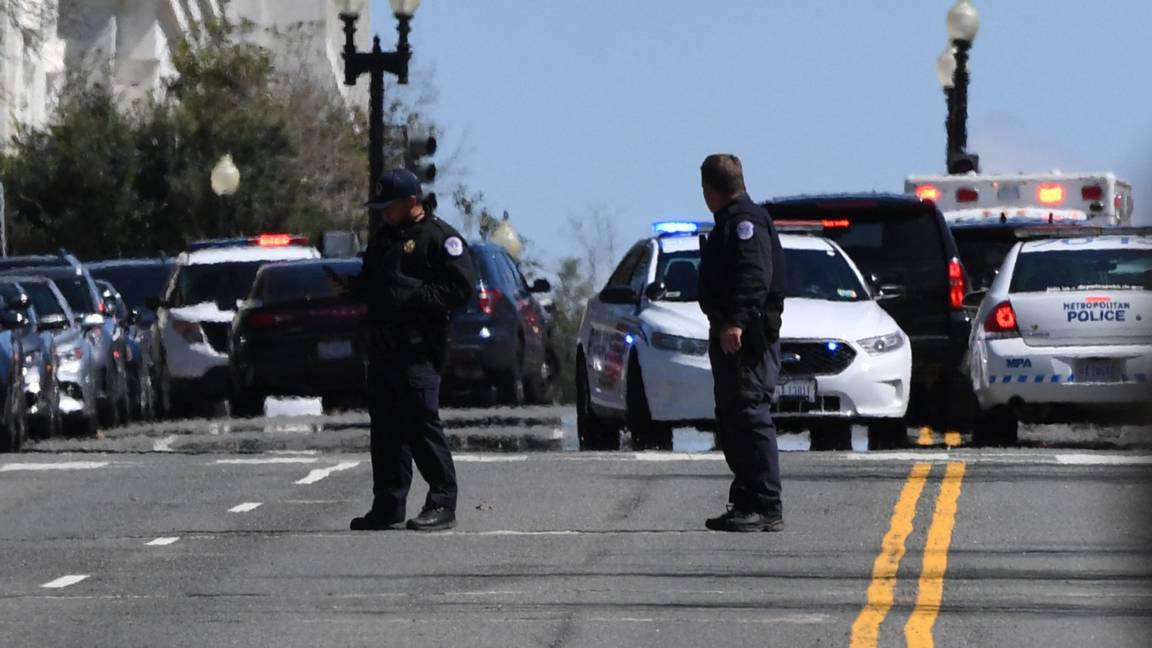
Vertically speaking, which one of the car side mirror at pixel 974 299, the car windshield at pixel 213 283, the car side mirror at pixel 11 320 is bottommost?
the car side mirror at pixel 11 320

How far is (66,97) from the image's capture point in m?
65.7

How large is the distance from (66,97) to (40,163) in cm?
799

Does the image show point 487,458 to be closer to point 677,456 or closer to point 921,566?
point 677,456

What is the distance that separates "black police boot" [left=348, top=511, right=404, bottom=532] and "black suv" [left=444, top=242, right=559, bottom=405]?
13085mm

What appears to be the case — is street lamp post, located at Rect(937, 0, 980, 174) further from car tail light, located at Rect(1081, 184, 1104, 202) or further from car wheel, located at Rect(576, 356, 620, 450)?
car wheel, located at Rect(576, 356, 620, 450)

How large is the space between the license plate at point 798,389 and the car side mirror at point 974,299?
6.38ft

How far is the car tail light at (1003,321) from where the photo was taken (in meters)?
19.4

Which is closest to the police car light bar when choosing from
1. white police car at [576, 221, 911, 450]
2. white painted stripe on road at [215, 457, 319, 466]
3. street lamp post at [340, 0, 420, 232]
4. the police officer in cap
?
white police car at [576, 221, 911, 450]

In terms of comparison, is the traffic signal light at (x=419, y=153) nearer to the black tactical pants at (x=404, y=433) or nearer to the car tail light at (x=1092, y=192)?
the car tail light at (x=1092, y=192)

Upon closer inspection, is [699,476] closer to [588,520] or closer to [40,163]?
[588,520]

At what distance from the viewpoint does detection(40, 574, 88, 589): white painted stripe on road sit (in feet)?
37.9

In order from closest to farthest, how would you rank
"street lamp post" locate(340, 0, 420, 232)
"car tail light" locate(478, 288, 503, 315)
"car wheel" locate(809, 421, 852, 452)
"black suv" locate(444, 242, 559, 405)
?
"car wheel" locate(809, 421, 852, 452) → "black suv" locate(444, 242, 559, 405) → "car tail light" locate(478, 288, 503, 315) → "street lamp post" locate(340, 0, 420, 232)

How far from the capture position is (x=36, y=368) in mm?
22703

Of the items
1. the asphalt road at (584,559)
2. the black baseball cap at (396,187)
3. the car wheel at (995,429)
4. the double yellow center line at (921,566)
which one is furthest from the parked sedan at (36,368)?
the black baseball cap at (396,187)
